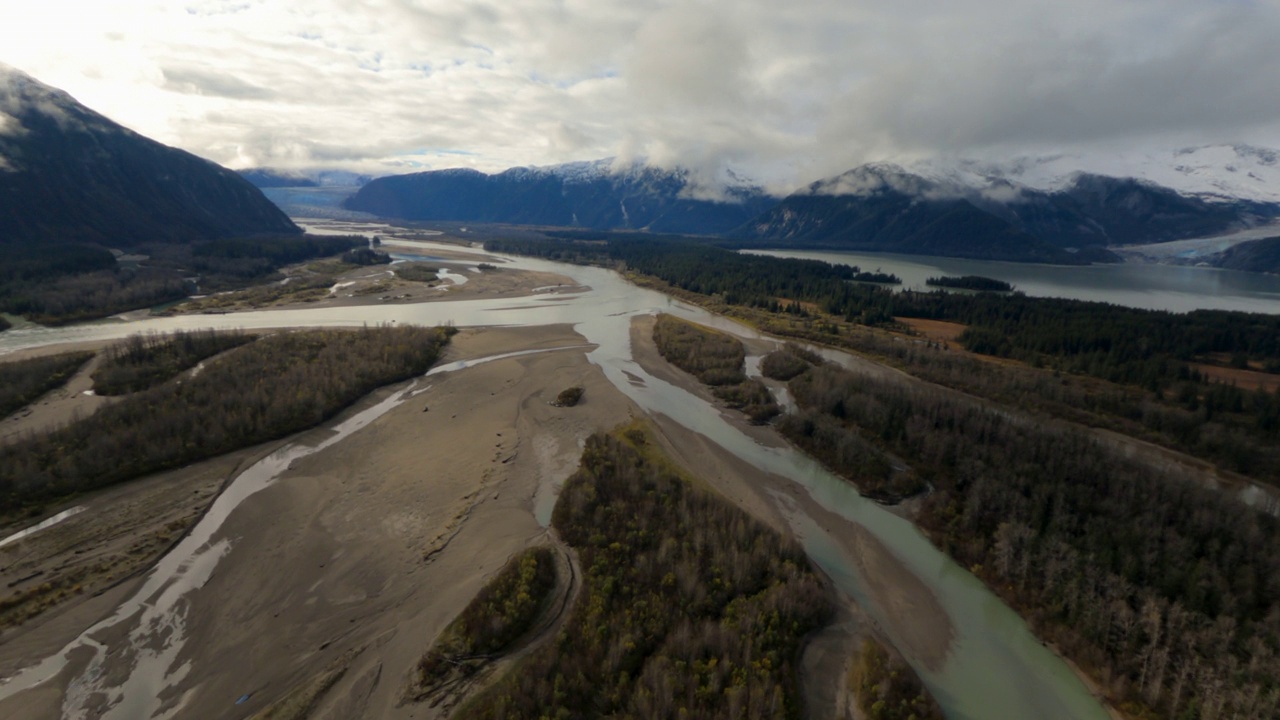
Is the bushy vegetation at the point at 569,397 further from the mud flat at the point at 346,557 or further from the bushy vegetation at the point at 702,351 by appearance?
the bushy vegetation at the point at 702,351

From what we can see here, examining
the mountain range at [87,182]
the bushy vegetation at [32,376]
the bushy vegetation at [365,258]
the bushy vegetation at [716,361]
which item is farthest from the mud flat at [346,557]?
the mountain range at [87,182]

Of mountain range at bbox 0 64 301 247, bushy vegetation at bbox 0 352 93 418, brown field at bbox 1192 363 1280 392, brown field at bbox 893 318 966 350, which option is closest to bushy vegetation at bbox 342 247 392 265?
mountain range at bbox 0 64 301 247

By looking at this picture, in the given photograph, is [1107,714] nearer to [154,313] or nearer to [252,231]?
[154,313]

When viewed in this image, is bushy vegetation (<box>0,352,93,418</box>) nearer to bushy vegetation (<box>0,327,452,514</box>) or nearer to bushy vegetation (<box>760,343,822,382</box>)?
bushy vegetation (<box>0,327,452,514</box>)

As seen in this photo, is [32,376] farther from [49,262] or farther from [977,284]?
[977,284]

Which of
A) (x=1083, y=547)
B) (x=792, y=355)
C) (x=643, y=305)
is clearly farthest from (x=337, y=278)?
(x=1083, y=547)

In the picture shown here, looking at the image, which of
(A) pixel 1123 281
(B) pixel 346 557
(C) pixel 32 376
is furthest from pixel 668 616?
(A) pixel 1123 281
